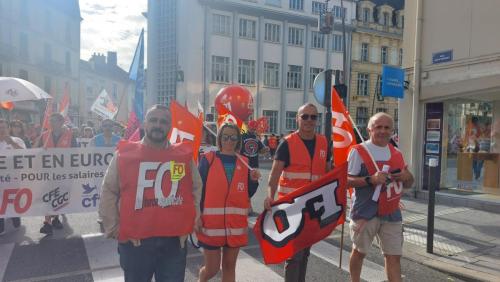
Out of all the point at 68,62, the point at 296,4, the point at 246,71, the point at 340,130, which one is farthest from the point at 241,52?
the point at 340,130

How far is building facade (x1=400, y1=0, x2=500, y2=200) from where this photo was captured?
9134 millimetres

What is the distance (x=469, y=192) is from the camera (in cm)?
1029

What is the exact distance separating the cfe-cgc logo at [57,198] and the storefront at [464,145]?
26.6 feet

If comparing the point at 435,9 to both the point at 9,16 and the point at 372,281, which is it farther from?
the point at 9,16

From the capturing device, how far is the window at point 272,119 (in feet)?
117

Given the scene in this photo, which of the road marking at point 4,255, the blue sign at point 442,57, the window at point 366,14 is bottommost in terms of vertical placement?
the road marking at point 4,255

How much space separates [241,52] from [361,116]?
14208 mm

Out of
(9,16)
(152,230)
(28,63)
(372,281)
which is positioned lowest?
(372,281)

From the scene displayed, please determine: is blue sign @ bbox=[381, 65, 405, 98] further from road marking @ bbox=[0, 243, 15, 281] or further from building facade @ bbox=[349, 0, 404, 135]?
building facade @ bbox=[349, 0, 404, 135]

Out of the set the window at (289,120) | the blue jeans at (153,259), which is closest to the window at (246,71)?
the window at (289,120)

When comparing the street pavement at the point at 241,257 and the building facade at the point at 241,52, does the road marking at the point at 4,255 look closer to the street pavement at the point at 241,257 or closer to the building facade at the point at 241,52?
the street pavement at the point at 241,257

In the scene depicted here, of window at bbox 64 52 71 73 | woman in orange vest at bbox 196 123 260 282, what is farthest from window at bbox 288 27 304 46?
woman in orange vest at bbox 196 123 260 282

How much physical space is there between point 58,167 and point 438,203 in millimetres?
8276

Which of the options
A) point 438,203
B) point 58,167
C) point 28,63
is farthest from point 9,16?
point 438,203
